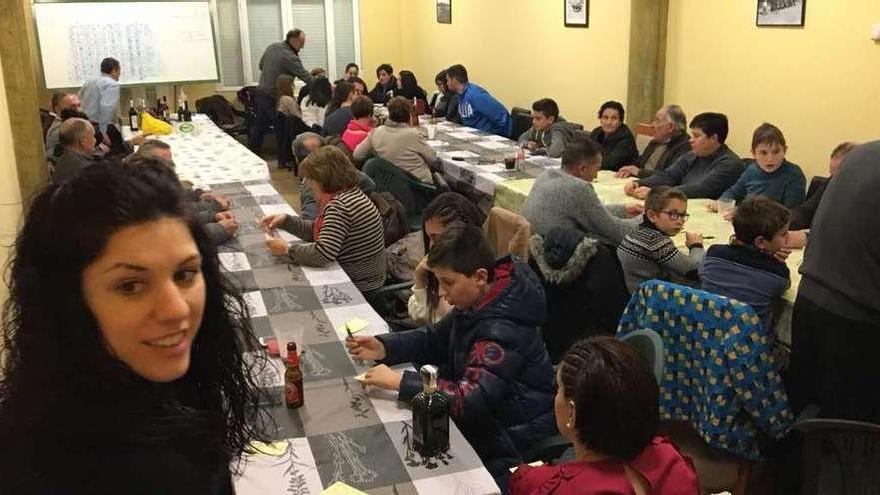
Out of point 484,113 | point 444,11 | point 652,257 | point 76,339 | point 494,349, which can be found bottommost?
point 652,257

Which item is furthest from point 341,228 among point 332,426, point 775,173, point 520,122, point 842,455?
point 520,122

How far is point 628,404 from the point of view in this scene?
153 cm

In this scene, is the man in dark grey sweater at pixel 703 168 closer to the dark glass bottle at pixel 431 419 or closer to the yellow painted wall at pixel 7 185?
the dark glass bottle at pixel 431 419

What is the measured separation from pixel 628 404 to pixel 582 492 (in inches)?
7.5

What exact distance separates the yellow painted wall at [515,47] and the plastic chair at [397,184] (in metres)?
2.66

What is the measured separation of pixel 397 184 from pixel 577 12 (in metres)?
3.35

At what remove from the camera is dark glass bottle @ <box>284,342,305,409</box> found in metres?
2.01

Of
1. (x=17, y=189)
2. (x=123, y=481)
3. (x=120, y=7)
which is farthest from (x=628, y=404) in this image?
(x=120, y=7)

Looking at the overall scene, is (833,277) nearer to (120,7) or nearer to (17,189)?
(17,189)

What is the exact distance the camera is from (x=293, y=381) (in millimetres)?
2020

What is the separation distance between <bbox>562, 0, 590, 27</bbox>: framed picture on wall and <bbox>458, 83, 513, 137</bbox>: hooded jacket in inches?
39.4

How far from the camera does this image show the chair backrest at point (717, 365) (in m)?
2.32

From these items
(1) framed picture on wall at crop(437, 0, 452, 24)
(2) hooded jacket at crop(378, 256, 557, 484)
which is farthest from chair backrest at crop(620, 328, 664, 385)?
(1) framed picture on wall at crop(437, 0, 452, 24)

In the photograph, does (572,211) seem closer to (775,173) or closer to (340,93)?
(775,173)
